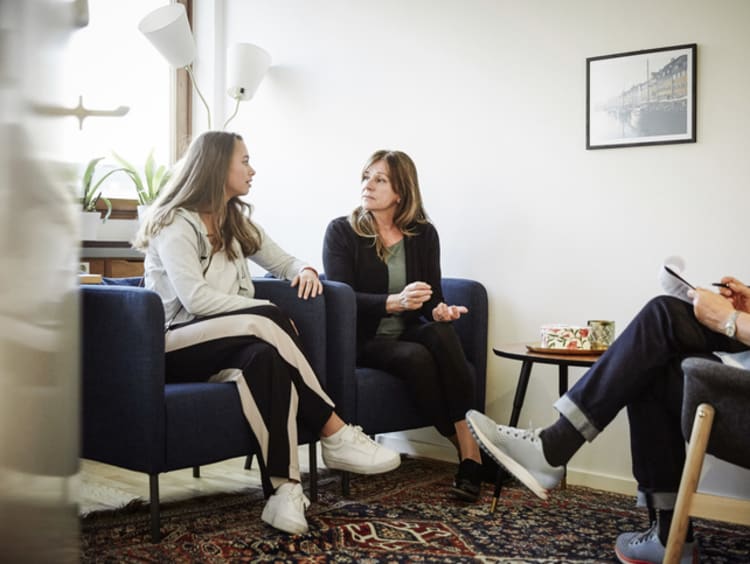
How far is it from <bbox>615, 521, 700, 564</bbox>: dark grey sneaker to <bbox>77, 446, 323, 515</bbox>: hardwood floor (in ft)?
4.09

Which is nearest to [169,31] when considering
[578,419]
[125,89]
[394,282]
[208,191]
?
[125,89]

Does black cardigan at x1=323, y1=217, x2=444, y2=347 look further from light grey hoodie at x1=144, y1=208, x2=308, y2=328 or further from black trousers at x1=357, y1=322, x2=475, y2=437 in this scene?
light grey hoodie at x1=144, y1=208, x2=308, y2=328

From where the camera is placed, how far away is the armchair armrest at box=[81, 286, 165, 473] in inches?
80.0

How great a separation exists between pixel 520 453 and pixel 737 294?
69cm

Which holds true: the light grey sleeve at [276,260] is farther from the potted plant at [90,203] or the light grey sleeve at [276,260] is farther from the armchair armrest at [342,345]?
the potted plant at [90,203]

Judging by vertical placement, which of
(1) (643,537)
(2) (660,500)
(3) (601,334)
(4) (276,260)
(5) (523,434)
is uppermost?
(4) (276,260)

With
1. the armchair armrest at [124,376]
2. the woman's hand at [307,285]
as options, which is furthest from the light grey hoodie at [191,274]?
the armchair armrest at [124,376]

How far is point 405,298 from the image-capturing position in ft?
8.71

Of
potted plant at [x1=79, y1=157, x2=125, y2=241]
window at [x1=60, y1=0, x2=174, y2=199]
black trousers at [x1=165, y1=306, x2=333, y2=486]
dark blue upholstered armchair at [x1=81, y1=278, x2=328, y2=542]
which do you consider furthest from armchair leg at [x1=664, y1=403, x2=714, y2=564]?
window at [x1=60, y1=0, x2=174, y2=199]

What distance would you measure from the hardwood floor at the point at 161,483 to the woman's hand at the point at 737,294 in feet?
5.13

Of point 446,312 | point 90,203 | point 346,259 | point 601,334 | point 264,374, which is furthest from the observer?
point 90,203

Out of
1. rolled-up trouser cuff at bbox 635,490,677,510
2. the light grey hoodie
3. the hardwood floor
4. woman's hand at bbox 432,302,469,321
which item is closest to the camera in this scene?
rolled-up trouser cuff at bbox 635,490,677,510

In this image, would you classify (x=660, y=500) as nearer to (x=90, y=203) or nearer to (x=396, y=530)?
(x=396, y=530)

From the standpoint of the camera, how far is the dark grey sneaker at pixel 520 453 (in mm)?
1961
